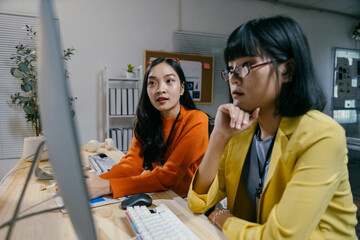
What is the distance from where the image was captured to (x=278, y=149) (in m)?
0.73

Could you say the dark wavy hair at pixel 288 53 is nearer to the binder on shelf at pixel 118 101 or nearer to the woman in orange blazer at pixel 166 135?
the woman in orange blazer at pixel 166 135

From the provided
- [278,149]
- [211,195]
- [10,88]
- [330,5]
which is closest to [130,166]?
[211,195]

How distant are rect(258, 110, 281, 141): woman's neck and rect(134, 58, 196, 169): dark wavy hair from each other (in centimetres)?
64

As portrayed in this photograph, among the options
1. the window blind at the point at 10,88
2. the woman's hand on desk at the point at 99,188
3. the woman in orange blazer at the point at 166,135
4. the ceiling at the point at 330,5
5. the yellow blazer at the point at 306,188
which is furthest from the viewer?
the ceiling at the point at 330,5

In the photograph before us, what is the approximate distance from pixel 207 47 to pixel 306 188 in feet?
11.9

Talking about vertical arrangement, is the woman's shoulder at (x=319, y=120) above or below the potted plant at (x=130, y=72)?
below

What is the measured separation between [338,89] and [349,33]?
1.21m

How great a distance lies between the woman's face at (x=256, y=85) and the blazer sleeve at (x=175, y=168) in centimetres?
50

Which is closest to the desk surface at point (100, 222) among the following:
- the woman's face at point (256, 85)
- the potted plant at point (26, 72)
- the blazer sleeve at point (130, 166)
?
the blazer sleeve at point (130, 166)

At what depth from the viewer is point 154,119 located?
1469 mm

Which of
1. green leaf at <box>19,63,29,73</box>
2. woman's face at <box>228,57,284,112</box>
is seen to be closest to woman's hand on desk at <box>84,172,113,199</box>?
woman's face at <box>228,57,284,112</box>

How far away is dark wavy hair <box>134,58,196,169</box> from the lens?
54.3 inches

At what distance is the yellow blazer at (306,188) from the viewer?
1.96 ft

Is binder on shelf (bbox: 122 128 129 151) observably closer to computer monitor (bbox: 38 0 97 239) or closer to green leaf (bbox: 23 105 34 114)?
green leaf (bbox: 23 105 34 114)
